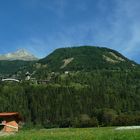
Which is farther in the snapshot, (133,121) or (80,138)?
(133,121)

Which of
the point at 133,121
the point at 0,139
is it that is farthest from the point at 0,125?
the point at 133,121

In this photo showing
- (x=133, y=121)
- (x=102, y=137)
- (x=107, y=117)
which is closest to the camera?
(x=102, y=137)

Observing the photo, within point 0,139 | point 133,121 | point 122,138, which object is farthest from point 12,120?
point 133,121

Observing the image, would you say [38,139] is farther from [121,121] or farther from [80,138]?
[121,121]

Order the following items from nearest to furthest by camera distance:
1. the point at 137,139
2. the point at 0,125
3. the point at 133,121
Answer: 1. the point at 137,139
2. the point at 0,125
3. the point at 133,121

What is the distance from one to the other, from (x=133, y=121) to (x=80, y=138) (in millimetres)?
97663

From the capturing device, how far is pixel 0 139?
30.3 m

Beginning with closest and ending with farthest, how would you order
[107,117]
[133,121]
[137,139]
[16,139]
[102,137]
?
[137,139], [102,137], [16,139], [133,121], [107,117]

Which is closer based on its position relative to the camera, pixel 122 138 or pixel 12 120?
pixel 122 138

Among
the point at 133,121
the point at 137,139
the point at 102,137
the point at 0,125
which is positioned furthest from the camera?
the point at 133,121

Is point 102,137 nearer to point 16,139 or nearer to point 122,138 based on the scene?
point 122,138

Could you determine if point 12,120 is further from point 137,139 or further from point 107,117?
point 107,117

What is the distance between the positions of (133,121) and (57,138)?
9685cm

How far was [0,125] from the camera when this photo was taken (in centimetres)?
6838
